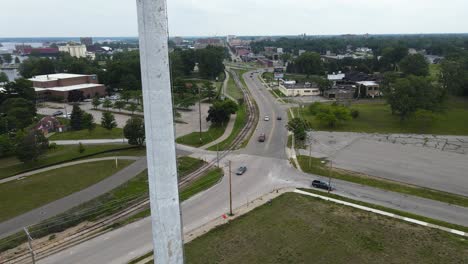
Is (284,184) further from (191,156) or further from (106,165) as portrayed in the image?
(106,165)

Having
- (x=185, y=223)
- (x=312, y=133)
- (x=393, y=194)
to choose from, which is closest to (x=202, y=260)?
(x=185, y=223)

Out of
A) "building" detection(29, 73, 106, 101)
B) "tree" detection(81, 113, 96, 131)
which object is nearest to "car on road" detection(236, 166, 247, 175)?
"tree" detection(81, 113, 96, 131)

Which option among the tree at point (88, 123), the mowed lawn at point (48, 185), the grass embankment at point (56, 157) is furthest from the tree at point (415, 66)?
the mowed lawn at point (48, 185)

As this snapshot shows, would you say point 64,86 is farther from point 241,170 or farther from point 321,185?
point 321,185

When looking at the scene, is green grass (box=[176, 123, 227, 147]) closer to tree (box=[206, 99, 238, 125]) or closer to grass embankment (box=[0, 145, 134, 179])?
tree (box=[206, 99, 238, 125])

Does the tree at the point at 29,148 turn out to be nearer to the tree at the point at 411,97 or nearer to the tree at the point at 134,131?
the tree at the point at 134,131

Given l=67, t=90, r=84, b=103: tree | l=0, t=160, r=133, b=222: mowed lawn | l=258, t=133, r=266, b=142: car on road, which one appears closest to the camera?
l=0, t=160, r=133, b=222: mowed lawn
